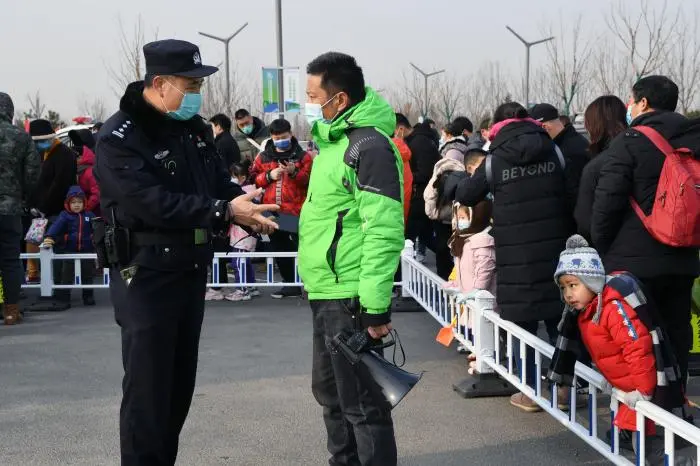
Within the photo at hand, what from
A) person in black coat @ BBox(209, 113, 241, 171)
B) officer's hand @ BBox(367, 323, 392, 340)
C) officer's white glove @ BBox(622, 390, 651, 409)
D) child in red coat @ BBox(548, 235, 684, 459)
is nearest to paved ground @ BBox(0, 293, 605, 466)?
child in red coat @ BBox(548, 235, 684, 459)

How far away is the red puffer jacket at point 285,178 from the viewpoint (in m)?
10.0

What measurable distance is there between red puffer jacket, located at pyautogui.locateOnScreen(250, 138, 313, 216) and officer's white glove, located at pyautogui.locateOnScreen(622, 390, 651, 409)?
606 cm

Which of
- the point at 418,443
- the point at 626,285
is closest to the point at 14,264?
the point at 418,443

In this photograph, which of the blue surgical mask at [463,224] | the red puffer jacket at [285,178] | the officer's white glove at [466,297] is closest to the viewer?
the officer's white glove at [466,297]

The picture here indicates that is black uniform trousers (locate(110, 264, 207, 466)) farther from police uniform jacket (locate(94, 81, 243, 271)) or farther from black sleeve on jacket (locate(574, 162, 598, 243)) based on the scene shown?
black sleeve on jacket (locate(574, 162, 598, 243))

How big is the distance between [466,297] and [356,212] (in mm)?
2453

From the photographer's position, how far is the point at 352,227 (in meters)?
4.34

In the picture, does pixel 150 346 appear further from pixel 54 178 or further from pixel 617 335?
pixel 54 178

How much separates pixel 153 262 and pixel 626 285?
226 cm

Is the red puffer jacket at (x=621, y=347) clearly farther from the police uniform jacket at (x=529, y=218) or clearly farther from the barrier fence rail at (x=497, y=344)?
the police uniform jacket at (x=529, y=218)

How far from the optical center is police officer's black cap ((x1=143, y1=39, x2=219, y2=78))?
4.34 metres

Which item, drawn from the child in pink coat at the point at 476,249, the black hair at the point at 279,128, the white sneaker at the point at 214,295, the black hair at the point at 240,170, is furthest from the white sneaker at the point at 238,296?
the child in pink coat at the point at 476,249

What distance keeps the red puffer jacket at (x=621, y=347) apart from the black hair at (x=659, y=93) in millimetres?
1302

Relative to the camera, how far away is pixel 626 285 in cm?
466
